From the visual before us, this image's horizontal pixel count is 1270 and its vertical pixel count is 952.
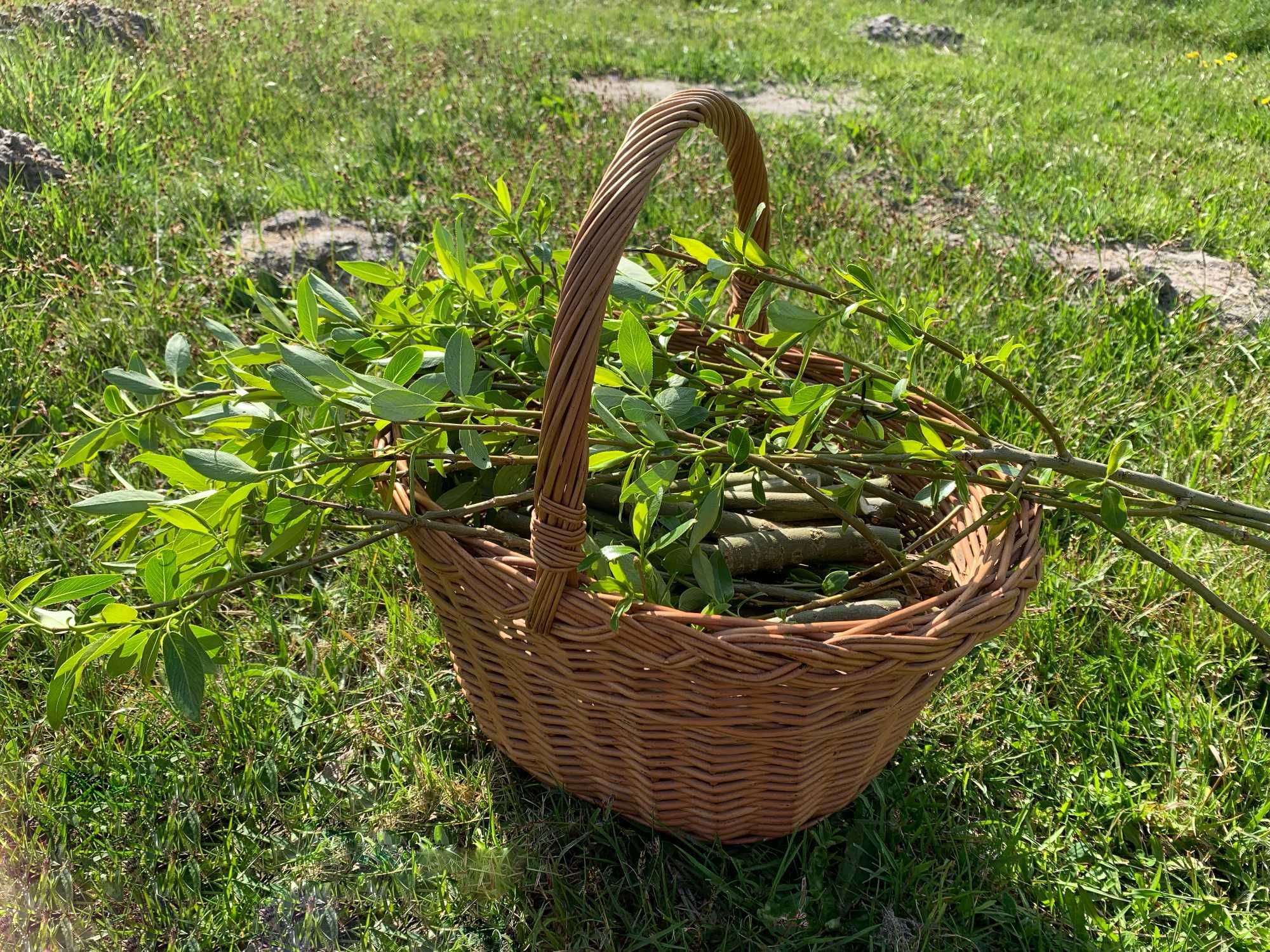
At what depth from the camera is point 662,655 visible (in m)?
1.19

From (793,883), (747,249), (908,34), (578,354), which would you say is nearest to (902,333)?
(747,249)

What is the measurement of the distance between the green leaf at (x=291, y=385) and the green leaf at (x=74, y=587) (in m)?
0.33

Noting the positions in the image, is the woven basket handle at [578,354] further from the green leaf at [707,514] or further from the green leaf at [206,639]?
the green leaf at [206,639]

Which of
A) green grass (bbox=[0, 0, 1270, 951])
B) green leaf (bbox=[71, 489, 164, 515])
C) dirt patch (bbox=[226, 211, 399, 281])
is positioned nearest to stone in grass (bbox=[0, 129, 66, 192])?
green grass (bbox=[0, 0, 1270, 951])

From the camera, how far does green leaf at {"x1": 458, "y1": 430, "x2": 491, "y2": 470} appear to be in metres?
1.28

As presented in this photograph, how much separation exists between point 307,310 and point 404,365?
0.19 m

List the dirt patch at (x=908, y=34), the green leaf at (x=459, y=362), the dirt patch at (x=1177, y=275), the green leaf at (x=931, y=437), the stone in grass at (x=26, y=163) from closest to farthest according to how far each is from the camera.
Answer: the green leaf at (x=459, y=362) → the green leaf at (x=931, y=437) → the dirt patch at (x=1177, y=275) → the stone in grass at (x=26, y=163) → the dirt patch at (x=908, y=34)

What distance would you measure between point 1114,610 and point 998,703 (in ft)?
1.30

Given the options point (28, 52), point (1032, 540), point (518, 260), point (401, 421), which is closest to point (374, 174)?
point (28, 52)

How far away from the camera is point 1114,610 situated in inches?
79.4

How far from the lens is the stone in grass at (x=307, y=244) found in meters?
2.96

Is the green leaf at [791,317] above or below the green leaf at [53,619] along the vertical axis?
above

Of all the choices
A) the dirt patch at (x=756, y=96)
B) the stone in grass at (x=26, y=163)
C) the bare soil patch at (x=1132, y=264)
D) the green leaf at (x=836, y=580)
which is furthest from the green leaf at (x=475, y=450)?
the dirt patch at (x=756, y=96)

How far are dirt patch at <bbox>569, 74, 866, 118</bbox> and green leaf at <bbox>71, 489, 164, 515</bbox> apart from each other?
391 cm
